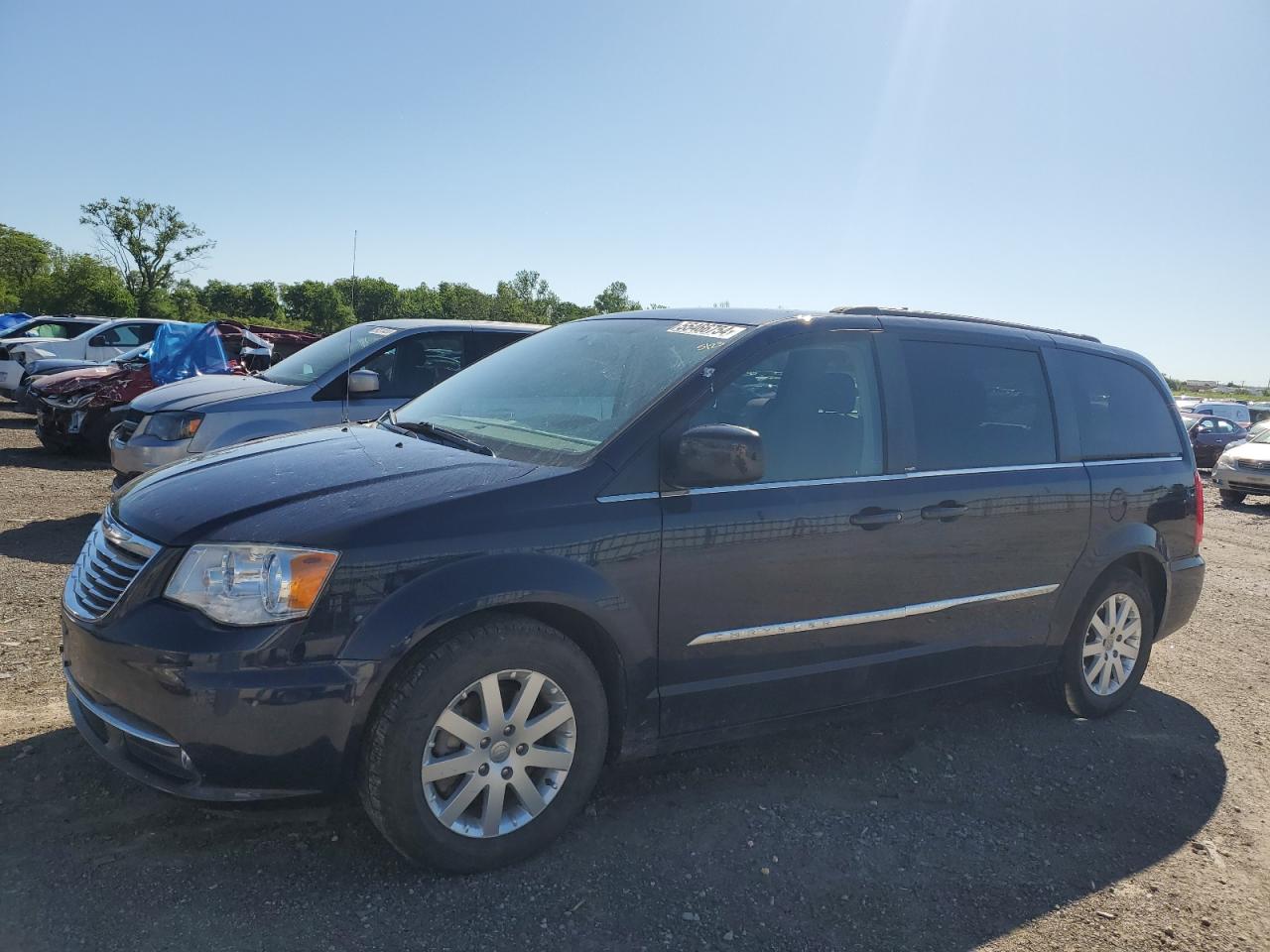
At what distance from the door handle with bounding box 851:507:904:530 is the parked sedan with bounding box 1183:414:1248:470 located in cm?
2158

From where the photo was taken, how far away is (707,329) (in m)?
3.71

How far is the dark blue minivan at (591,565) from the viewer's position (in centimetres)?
261

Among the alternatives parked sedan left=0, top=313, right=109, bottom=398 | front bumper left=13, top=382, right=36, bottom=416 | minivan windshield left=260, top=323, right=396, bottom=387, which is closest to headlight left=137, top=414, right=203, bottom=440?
minivan windshield left=260, top=323, right=396, bottom=387

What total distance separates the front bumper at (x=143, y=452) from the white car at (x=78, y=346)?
32.9ft

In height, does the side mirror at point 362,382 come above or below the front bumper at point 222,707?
above

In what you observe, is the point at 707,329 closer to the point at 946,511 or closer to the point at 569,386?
the point at 569,386

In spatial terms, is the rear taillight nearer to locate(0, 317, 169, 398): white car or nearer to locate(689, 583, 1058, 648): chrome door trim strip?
locate(689, 583, 1058, 648): chrome door trim strip

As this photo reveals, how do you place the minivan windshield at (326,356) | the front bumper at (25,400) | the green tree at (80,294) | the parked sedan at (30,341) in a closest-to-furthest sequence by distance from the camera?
the minivan windshield at (326,356) < the front bumper at (25,400) < the parked sedan at (30,341) < the green tree at (80,294)

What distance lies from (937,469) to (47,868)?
340 cm

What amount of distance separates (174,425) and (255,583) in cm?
500

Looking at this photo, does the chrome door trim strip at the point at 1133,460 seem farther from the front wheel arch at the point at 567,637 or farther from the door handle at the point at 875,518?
the front wheel arch at the point at 567,637

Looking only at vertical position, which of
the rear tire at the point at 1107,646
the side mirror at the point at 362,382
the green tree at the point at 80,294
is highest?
the green tree at the point at 80,294

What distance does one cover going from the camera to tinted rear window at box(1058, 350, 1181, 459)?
14.9 ft

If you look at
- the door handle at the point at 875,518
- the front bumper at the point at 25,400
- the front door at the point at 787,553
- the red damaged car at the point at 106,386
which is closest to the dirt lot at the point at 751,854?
the front door at the point at 787,553
